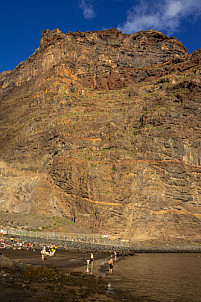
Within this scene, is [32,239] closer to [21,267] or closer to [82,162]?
[82,162]

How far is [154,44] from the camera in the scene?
132 meters

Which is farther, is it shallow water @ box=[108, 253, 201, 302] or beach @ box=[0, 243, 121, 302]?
shallow water @ box=[108, 253, 201, 302]

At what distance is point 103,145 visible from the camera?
239 feet

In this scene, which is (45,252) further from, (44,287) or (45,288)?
(45,288)

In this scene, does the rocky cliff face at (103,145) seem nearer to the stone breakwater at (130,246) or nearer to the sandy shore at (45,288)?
the stone breakwater at (130,246)

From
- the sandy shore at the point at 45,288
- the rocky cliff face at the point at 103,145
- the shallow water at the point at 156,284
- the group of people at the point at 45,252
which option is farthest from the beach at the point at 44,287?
the rocky cliff face at the point at 103,145

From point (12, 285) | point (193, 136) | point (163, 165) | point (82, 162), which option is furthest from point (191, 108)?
point (12, 285)

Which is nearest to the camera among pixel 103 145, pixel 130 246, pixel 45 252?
pixel 45 252

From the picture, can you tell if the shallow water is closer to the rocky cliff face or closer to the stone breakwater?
the stone breakwater

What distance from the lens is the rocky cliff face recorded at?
62.4 metres

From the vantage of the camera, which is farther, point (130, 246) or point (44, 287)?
point (130, 246)

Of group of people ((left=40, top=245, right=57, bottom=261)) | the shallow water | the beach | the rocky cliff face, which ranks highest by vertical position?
the rocky cliff face

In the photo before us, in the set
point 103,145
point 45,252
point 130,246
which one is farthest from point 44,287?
point 103,145

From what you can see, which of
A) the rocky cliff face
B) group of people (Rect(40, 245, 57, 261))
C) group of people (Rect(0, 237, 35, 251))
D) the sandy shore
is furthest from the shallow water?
the rocky cliff face
